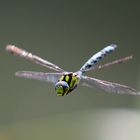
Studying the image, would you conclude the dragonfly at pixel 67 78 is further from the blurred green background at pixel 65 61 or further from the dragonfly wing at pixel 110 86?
the blurred green background at pixel 65 61

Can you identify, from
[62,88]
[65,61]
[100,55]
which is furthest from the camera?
[65,61]

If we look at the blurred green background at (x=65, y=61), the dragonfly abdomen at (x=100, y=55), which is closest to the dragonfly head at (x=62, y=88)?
the dragonfly abdomen at (x=100, y=55)

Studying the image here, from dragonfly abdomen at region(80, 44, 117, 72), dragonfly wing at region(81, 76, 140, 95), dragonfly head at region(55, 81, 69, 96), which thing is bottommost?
dragonfly head at region(55, 81, 69, 96)

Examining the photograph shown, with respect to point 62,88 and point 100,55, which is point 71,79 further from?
point 100,55

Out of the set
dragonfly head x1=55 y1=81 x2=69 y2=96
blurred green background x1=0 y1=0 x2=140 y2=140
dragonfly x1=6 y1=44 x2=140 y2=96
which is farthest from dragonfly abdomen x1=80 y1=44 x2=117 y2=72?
blurred green background x1=0 y1=0 x2=140 y2=140

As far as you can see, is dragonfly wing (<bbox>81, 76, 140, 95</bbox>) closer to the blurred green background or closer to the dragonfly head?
the dragonfly head

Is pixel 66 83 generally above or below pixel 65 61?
below

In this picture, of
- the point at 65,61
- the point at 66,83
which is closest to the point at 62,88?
the point at 66,83
